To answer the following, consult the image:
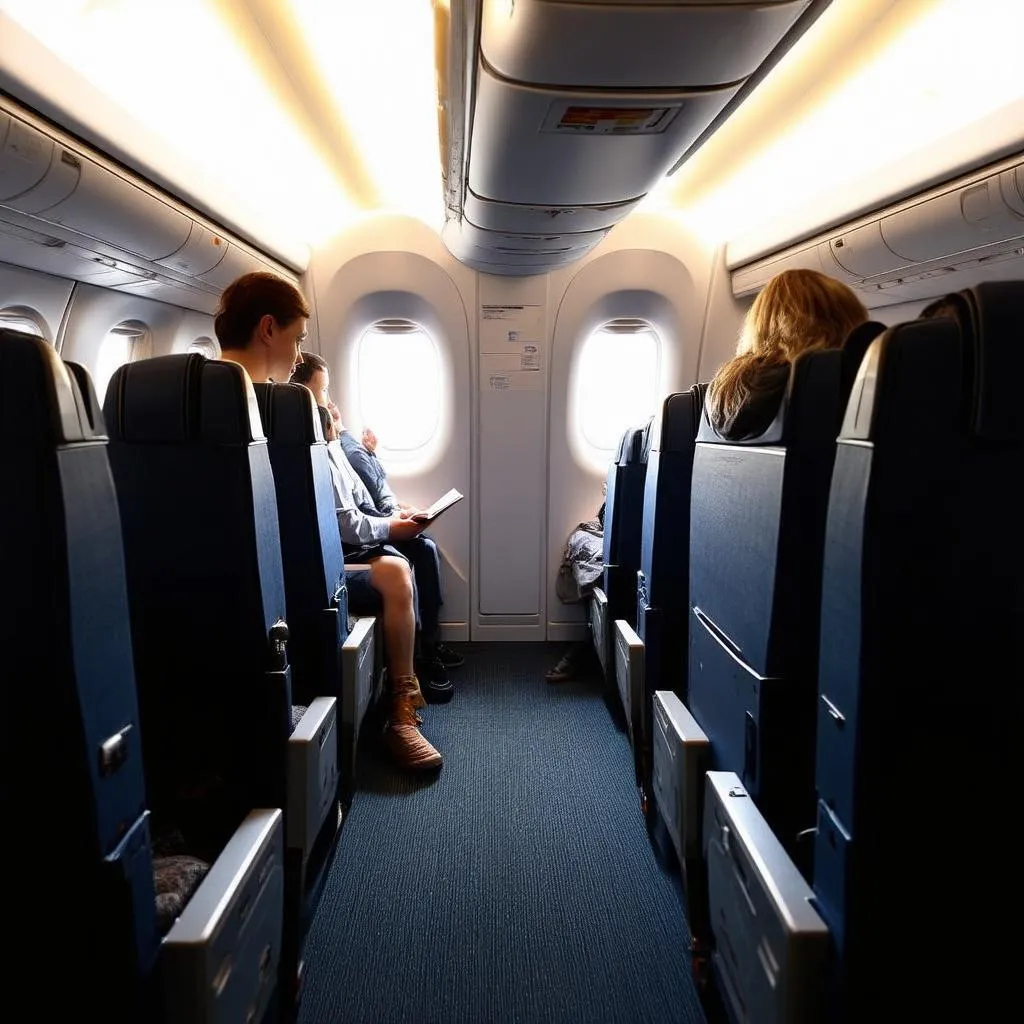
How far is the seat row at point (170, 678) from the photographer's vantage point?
0.86m

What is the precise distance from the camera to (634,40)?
4.72ft

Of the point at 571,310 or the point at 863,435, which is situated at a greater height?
the point at 571,310

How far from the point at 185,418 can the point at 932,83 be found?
110 inches

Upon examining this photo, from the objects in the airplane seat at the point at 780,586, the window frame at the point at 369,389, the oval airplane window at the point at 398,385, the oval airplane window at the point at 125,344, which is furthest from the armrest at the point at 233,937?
the oval airplane window at the point at 398,385

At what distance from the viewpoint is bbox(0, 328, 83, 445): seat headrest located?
821 mm

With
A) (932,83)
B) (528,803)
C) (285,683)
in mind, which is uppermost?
(932,83)

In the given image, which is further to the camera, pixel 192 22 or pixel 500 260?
pixel 500 260

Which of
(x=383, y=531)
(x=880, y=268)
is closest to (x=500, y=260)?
(x=383, y=531)

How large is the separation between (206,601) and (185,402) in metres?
0.44

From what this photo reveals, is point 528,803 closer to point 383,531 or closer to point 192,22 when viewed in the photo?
point 383,531

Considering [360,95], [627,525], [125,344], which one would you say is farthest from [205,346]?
[627,525]

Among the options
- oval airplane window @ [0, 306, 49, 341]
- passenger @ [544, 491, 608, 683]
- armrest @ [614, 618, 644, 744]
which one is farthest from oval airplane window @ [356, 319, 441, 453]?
armrest @ [614, 618, 644, 744]

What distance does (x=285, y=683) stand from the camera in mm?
1577

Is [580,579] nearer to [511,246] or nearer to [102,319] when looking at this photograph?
[511,246]
